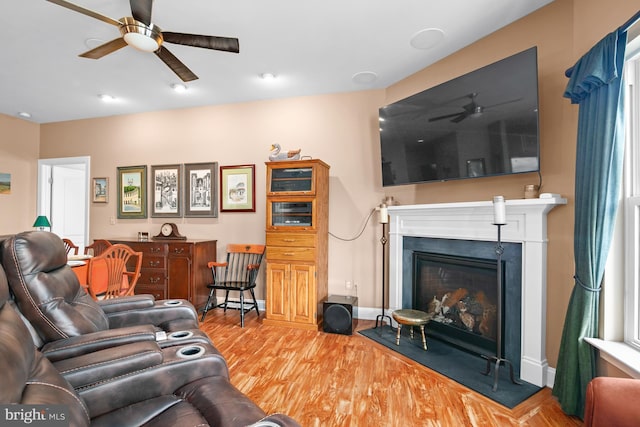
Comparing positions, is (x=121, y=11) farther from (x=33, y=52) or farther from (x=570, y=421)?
(x=570, y=421)

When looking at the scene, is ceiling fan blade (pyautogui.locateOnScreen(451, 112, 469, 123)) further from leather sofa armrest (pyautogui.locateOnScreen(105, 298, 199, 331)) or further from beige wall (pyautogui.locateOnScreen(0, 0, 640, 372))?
leather sofa armrest (pyautogui.locateOnScreen(105, 298, 199, 331))

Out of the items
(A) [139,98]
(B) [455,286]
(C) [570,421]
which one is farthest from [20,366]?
(A) [139,98]

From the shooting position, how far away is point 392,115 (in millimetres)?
3207

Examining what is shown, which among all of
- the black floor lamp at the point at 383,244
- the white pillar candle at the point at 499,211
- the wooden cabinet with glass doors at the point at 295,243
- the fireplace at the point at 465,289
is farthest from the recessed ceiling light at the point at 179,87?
the white pillar candle at the point at 499,211

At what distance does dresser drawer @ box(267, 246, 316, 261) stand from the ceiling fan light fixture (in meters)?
2.22

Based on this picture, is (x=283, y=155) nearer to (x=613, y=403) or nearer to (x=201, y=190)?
(x=201, y=190)

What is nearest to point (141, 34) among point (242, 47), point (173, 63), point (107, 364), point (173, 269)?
point (173, 63)

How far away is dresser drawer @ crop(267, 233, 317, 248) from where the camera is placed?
11.3 feet

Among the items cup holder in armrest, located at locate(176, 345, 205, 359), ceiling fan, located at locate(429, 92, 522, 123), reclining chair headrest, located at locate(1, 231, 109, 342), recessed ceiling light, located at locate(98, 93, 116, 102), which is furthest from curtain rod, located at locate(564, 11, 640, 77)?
A: recessed ceiling light, located at locate(98, 93, 116, 102)

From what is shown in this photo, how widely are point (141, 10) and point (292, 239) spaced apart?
2.37 metres

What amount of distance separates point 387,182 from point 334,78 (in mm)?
1358

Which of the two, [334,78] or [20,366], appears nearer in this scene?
[20,366]

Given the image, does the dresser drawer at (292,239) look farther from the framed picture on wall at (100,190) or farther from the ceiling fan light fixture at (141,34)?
the framed picture on wall at (100,190)

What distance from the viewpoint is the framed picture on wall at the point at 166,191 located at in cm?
453
